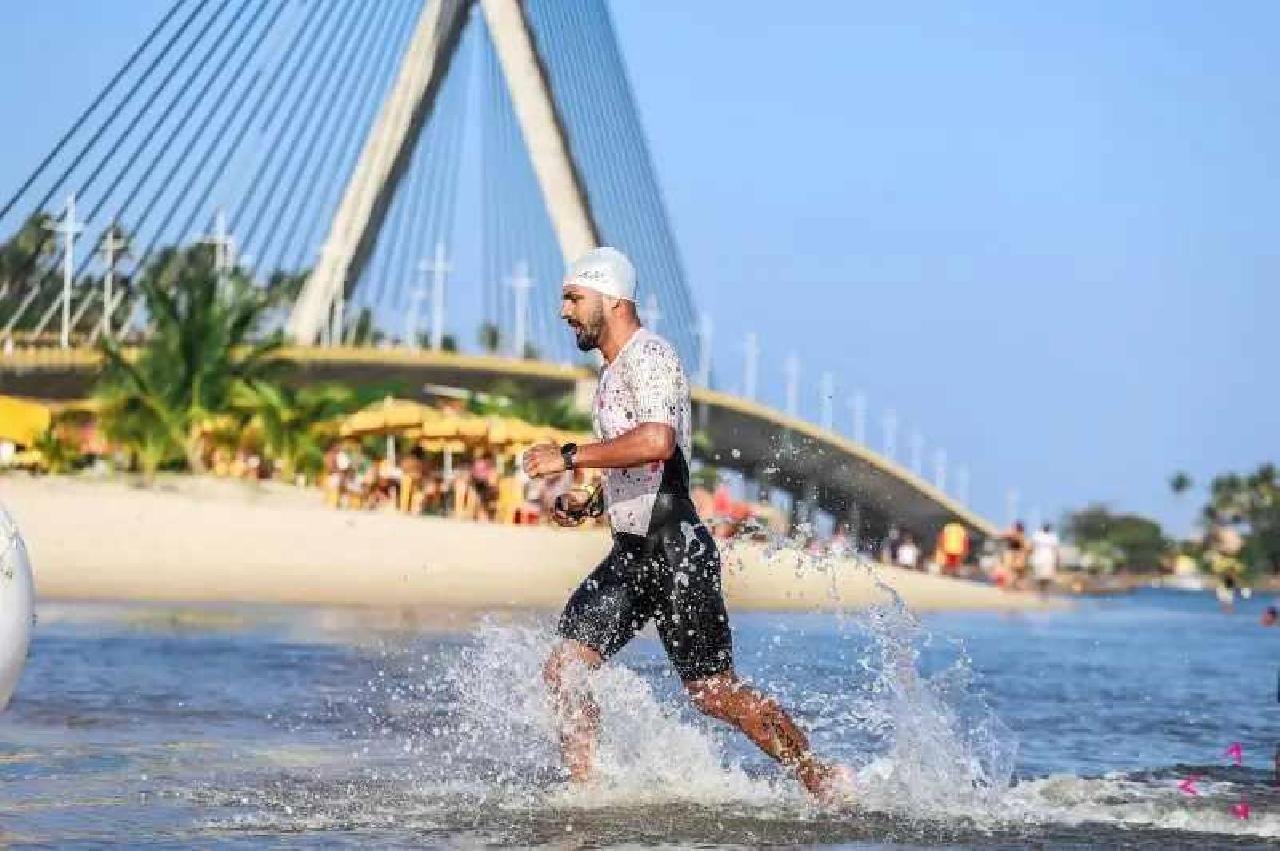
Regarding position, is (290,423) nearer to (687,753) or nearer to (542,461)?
(687,753)

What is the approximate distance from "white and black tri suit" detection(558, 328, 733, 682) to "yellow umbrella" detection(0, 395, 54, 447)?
1396 inches

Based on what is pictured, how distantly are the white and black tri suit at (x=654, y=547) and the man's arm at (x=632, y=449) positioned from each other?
0.07 meters

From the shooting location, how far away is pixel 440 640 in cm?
1641

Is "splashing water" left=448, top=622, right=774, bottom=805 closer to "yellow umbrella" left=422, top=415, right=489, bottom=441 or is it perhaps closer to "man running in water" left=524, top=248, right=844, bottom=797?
"man running in water" left=524, top=248, right=844, bottom=797

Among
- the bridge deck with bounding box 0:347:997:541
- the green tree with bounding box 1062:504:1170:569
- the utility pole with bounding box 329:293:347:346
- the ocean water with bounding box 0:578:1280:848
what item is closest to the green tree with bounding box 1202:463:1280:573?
the green tree with bounding box 1062:504:1170:569

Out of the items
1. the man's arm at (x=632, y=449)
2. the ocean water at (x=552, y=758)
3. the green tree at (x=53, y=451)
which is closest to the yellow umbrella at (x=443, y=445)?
the green tree at (x=53, y=451)

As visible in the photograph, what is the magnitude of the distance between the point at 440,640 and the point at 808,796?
31.3 feet

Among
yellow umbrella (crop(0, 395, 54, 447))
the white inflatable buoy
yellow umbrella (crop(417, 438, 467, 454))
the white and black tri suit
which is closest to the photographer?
the white inflatable buoy

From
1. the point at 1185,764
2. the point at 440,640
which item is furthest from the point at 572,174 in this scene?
the point at 1185,764

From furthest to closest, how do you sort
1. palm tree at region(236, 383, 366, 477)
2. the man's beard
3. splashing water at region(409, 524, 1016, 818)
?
palm tree at region(236, 383, 366, 477), splashing water at region(409, 524, 1016, 818), the man's beard

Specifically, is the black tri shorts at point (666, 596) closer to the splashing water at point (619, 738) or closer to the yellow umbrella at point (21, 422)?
the splashing water at point (619, 738)

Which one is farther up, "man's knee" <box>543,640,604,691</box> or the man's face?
the man's face

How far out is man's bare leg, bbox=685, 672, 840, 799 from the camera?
6.82 m

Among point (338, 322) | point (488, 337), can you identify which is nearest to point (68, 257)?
point (338, 322)
